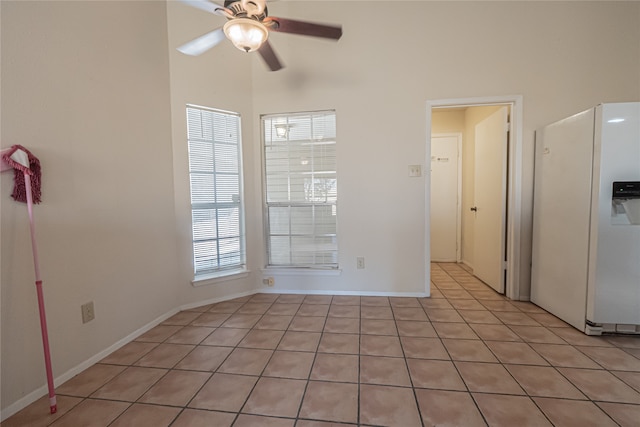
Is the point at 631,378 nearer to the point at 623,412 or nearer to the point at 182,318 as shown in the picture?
the point at 623,412

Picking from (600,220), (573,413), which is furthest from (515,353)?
(600,220)

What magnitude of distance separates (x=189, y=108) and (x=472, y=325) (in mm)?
3334

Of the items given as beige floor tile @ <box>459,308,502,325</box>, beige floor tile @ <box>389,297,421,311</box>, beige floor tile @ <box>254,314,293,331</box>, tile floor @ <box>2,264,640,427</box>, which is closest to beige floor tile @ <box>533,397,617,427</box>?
tile floor @ <box>2,264,640,427</box>

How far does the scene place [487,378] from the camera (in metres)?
1.53

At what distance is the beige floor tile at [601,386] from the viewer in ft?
4.49

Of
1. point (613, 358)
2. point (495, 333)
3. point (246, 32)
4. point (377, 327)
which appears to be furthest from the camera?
point (377, 327)

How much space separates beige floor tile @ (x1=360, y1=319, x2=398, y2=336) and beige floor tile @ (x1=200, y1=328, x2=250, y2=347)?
1.00 m

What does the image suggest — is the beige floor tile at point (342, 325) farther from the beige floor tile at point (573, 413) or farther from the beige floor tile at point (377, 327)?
the beige floor tile at point (573, 413)

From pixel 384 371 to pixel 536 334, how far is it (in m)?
1.38

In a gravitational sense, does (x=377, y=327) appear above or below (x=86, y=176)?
below

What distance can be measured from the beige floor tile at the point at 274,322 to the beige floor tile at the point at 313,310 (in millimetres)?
153

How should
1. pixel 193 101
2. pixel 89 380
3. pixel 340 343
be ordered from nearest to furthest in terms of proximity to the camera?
pixel 89 380 < pixel 340 343 < pixel 193 101

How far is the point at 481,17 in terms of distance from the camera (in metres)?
2.58

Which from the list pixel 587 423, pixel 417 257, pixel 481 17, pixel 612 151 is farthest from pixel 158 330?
pixel 481 17
